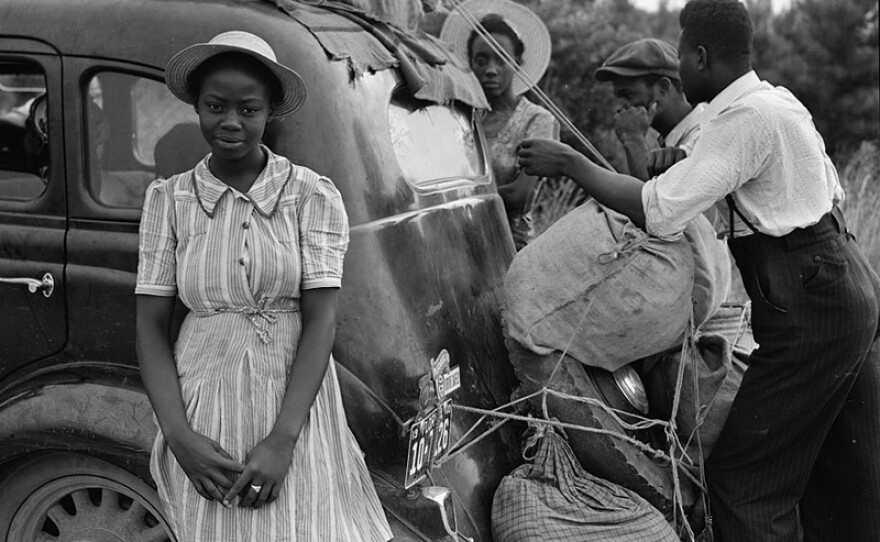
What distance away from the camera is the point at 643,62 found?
3910 mm

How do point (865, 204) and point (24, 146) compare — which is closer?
point (24, 146)

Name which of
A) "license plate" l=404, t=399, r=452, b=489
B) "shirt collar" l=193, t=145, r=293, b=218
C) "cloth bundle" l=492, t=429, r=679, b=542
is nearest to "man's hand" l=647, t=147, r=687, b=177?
"cloth bundle" l=492, t=429, r=679, b=542

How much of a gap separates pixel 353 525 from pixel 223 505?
334 mm

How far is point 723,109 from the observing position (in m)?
2.93

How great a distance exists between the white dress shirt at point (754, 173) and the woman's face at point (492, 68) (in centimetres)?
198

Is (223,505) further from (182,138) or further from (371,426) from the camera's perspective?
(182,138)

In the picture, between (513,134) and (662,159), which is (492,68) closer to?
(513,134)

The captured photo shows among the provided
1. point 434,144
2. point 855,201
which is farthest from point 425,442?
point 855,201

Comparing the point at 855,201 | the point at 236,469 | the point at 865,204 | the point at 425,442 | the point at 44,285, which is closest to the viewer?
the point at 236,469

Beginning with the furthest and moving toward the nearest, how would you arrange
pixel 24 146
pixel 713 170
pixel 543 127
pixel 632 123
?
1. pixel 543 127
2. pixel 24 146
3. pixel 632 123
4. pixel 713 170

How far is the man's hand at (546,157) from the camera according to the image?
3053mm

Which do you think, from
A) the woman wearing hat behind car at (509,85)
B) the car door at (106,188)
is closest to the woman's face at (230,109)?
the car door at (106,188)

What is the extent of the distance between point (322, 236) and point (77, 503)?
1.28m

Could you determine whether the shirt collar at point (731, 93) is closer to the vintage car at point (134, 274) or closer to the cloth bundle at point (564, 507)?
the vintage car at point (134, 274)
